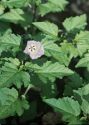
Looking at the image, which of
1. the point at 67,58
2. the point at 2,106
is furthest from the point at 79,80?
the point at 2,106

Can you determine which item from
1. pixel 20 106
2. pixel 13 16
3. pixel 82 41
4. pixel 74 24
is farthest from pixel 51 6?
pixel 20 106

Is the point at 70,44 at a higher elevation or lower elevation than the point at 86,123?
higher

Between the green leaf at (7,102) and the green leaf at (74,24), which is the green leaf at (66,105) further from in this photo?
the green leaf at (74,24)

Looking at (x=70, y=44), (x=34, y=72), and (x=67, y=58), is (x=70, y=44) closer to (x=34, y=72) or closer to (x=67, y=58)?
(x=67, y=58)

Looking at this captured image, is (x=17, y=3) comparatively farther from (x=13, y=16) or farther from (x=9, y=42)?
(x=9, y=42)

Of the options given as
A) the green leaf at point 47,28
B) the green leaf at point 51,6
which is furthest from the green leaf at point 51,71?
the green leaf at point 51,6

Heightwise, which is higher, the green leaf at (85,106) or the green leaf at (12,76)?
the green leaf at (12,76)

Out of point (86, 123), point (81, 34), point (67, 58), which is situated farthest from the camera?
point (81, 34)
